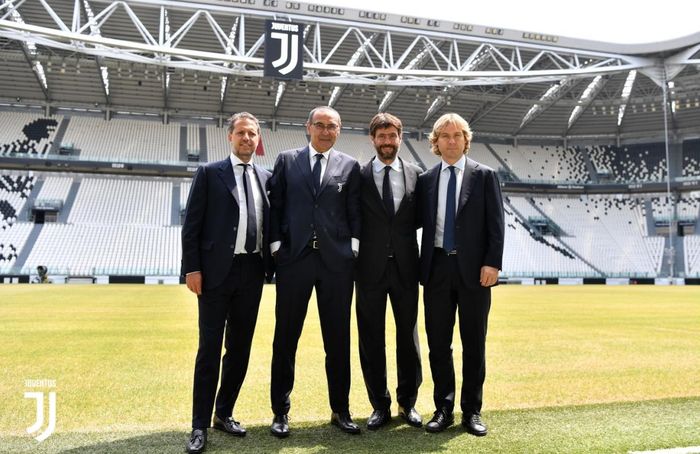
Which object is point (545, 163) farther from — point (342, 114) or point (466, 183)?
point (466, 183)

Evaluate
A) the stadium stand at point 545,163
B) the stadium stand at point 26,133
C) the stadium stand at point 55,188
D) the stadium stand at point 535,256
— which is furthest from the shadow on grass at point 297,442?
the stadium stand at point 545,163

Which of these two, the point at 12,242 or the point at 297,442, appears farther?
the point at 12,242

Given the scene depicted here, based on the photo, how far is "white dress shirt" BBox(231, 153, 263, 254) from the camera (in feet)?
12.9

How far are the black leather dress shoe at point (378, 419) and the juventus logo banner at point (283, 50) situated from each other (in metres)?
20.5

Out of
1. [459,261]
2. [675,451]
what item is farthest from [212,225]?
[675,451]

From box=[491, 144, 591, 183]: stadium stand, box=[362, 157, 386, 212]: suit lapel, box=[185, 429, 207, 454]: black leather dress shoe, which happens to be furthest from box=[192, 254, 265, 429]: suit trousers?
box=[491, 144, 591, 183]: stadium stand

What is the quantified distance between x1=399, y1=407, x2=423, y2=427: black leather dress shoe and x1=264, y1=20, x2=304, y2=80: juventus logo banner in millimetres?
Answer: 20382

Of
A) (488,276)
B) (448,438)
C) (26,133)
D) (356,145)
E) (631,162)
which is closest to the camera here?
(448,438)

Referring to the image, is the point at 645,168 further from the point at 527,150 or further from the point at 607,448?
the point at 607,448

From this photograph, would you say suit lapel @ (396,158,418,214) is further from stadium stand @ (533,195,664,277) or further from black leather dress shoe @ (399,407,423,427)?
stadium stand @ (533,195,664,277)

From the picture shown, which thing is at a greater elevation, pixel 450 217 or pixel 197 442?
pixel 450 217

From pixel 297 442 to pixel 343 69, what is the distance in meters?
25.3

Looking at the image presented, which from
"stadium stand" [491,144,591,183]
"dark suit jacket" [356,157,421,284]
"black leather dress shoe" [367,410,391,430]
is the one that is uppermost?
"stadium stand" [491,144,591,183]

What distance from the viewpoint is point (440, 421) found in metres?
3.93
